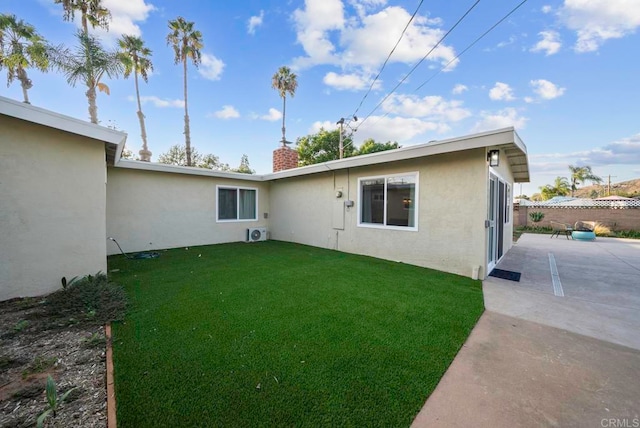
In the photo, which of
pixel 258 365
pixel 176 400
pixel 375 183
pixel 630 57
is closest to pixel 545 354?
pixel 258 365

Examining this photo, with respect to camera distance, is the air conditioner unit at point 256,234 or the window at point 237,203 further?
the air conditioner unit at point 256,234

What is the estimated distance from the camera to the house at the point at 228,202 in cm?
389

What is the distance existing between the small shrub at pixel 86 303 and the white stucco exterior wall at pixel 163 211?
141 inches

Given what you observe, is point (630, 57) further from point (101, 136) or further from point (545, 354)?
point (101, 136)

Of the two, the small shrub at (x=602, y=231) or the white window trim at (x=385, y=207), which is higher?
the white window trim at (x=385, y=207)

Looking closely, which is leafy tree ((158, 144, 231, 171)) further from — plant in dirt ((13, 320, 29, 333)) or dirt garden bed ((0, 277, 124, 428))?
plant in dirt ((13, 320, 29, 333))

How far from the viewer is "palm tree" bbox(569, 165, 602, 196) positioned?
2939 centimetres

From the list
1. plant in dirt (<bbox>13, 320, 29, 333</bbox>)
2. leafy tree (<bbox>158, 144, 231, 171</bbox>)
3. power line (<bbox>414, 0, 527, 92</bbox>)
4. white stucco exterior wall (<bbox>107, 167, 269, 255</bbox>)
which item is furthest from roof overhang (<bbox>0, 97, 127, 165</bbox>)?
leafy tree (<bbox>158, 144, 231, 171</bbox>)

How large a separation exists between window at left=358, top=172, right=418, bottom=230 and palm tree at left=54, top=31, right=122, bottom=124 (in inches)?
460

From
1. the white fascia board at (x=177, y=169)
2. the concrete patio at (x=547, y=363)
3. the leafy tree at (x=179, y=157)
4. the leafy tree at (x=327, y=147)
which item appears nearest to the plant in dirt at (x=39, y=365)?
the concrete patio at (x=547, y=363)

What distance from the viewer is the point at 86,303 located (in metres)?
3.54

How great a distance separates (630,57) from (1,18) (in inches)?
896

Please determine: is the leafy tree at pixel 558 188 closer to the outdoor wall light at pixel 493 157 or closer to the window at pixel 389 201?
the outdoor wall light at pixel 493 157

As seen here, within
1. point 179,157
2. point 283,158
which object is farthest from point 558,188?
point 179,157
